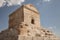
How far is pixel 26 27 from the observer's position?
20234 millimetres

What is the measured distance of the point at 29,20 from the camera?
2202 centimetres

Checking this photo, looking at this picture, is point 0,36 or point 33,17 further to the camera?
point 33,17

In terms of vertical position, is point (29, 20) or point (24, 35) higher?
point (29, 20)

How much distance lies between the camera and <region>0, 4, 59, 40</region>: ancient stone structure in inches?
752

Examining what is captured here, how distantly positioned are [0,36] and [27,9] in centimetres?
560

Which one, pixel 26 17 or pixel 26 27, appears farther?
pixel 26 17

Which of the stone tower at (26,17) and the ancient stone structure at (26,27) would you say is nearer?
the ancient stone structure at (26,27)

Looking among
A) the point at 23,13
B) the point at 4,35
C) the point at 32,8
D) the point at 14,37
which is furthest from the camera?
the point at 32,8

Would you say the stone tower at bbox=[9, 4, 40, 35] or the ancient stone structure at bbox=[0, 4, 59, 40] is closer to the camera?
the ancient stone structure at bbox=[0, 4, 59, 40]

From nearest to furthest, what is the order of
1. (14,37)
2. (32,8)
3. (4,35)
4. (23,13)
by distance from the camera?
(14,37), (4,35), (23,13), (32,8)

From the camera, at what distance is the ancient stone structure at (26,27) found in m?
19.1

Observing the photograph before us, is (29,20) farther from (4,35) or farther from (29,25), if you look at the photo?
(4,35)

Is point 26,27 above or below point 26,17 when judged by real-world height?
below

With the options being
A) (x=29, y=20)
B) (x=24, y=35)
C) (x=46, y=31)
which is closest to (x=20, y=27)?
(x=24, y=35)
